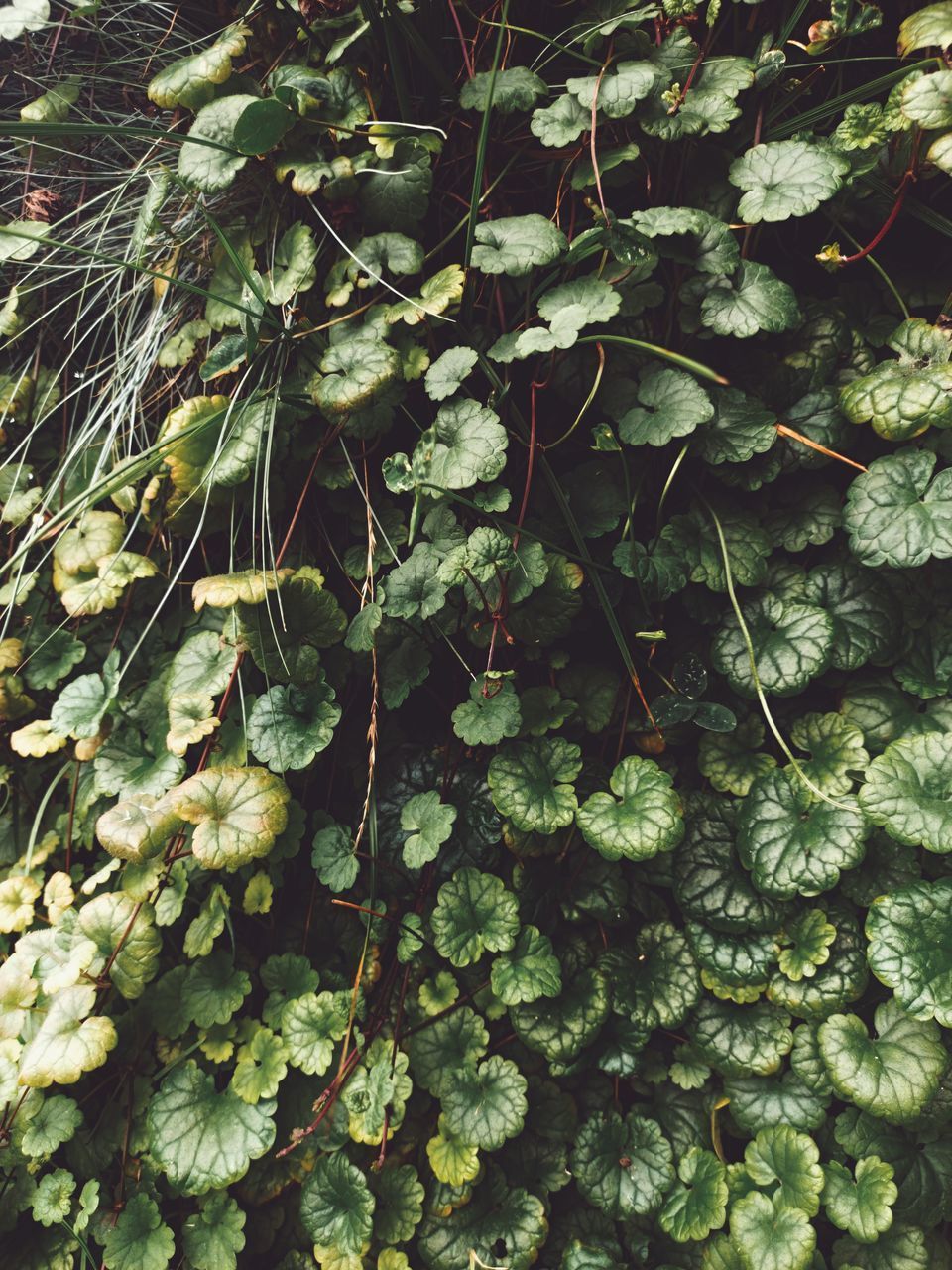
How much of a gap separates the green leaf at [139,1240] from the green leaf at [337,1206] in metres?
0.26

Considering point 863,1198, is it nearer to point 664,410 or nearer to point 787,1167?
point 787,1167

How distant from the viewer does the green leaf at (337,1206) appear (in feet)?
3.90

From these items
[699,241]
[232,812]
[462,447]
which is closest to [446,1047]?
[232,812]

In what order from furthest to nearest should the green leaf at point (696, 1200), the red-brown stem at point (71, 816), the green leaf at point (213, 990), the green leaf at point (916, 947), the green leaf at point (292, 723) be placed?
1. the red-brown stem at point (71, 816)
2. the green leaf at point (213, 990)
3. the green leaf at point (292, 723)
4. the green leaf at point (696, 1200)
5. the green leaf at point (916, 947)

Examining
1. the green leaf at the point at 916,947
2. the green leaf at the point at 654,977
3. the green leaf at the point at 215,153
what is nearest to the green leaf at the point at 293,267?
the green leaf at the point at 215,153

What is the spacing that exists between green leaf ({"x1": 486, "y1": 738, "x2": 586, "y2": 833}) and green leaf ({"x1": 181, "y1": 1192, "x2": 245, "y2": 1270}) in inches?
33.9

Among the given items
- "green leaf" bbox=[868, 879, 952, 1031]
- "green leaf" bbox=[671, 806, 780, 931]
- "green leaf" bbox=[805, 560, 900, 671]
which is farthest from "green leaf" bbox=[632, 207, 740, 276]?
"green leaf" bbox=[868, 879, 952, 1031]

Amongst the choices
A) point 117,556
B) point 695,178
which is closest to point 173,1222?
point 117,556

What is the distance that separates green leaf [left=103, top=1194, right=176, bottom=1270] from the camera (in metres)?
1.26

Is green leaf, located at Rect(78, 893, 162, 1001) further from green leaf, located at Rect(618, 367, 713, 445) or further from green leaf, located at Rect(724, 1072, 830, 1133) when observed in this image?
green leaf, located at Rect(618, 367, 713, 445)

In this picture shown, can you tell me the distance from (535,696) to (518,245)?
0.74 metres

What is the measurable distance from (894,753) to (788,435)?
21.1 inches

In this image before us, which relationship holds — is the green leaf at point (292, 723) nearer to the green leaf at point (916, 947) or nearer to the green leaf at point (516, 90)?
the green leaf at point (916, 947)

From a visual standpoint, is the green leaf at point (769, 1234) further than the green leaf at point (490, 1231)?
No
